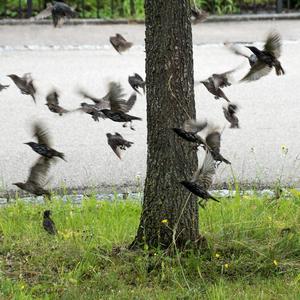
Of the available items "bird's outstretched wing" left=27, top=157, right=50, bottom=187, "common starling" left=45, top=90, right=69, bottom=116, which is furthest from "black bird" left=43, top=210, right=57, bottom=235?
"common starling" left=45, top=90, right=69, bottom=116

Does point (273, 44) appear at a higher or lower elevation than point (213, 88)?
higher

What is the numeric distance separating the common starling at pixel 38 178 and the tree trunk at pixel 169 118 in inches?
24.3

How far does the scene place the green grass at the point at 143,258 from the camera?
4.41 metres

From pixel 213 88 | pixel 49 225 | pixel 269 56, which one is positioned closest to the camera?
pixel 49 225

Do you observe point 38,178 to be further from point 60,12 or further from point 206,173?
point 60,12

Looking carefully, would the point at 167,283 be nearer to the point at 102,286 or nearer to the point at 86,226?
the point at 102,286

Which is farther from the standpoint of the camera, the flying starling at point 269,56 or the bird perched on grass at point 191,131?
the flying starling at point 269,56

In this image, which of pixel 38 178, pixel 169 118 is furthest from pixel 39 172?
pixel 169 118

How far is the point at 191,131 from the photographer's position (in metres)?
4.50

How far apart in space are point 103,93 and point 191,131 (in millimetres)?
4914

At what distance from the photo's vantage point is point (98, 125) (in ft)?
27.9

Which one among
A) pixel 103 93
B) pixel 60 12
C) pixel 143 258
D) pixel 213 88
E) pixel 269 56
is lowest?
pixel 103 93

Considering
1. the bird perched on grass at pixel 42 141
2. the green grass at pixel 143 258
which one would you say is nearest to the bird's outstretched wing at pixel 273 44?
the green grass at pixel 143 258

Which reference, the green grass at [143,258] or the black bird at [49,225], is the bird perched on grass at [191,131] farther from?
the black bird at [49,225]
